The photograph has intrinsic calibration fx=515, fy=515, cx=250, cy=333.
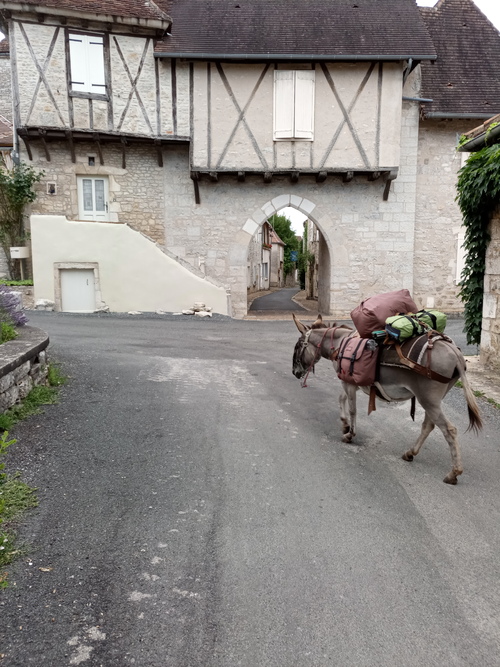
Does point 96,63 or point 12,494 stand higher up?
point 96,63

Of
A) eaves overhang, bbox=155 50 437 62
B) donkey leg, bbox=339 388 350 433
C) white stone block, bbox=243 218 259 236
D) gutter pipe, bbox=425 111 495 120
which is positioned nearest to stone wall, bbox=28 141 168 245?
white stone block, bbox=243 218 259 236

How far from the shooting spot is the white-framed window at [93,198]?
1562 cm

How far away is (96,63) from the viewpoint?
47.5 ft

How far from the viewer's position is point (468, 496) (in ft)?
12.4

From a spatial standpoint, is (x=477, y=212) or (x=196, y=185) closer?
(x=477, y=212)

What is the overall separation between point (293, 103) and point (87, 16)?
604cm

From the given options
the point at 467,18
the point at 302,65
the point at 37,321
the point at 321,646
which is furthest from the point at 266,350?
the point at 467,18

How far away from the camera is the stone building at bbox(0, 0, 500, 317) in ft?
46.8

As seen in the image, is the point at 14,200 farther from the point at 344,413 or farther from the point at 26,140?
the point at 344,413

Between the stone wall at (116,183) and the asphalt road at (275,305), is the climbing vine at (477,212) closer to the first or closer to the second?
the stone wall at (116,183)

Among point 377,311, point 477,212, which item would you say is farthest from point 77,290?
point 377,311

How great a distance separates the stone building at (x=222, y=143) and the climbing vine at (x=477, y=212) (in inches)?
284

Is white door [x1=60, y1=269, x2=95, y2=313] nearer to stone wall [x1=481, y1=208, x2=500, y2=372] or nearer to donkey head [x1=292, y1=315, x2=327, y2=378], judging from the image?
stone wall [x1=481, y1=208, x2=500, y2=372]

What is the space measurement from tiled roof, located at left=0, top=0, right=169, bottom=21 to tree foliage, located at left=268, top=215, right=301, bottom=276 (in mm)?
36572
